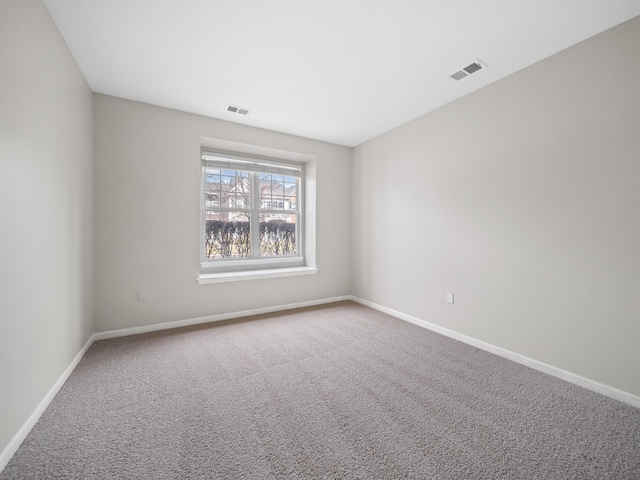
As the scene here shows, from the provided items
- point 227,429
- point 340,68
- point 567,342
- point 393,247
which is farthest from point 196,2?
point 567,342

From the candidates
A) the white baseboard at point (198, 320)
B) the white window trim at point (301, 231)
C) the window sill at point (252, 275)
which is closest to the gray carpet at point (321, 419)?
the white baseboard at point (198, 320)

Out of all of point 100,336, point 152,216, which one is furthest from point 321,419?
point 152,216

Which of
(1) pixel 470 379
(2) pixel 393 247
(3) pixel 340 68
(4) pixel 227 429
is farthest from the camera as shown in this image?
(2) pixel 393 247

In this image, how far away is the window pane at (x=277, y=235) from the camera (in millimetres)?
4281

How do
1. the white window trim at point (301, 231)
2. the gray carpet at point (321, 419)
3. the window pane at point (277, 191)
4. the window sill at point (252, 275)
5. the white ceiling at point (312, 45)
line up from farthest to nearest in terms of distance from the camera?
the window pane at point (277, 191), the white window trim at point (301, 231), the window sill at point (252, 275), the white ceiling at point (312, 45), the gray carpet at point (321, 419)

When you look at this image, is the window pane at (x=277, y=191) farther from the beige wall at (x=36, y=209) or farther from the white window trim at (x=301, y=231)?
the beige wall at (x=36, y=209)

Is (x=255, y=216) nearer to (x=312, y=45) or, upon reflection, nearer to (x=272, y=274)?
(x=272, y=274)

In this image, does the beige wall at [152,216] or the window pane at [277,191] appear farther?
the window pane at [277,191]

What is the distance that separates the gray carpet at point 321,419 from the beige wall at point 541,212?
378mm

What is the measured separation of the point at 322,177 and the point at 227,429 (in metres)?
3.54

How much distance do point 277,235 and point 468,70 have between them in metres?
3.21

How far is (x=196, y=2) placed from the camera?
5.66 feet

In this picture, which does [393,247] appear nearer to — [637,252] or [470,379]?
[470,379]

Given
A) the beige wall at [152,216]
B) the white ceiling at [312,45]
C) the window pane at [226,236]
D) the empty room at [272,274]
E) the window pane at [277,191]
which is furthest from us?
the window pane at [277,191]
